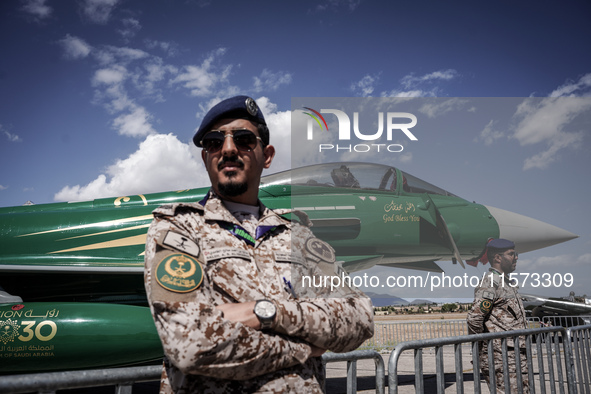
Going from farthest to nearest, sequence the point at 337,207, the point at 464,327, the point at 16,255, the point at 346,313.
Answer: the point at 464,327 → the point at 337,207 → the point at 16,255 → the point at 346,313

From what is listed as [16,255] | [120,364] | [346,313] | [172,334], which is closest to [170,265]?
[172,334]

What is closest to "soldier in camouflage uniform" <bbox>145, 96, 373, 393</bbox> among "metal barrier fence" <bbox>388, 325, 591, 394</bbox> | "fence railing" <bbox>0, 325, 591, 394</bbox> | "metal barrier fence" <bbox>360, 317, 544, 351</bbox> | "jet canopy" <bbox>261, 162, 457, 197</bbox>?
"fence railing" <bbox>0, 325, 591, 394</bbox>

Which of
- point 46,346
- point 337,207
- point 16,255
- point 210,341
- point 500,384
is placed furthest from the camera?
point 337,207

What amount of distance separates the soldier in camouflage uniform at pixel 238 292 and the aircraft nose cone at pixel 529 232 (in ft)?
20.0

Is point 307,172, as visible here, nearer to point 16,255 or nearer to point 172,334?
point 16,255

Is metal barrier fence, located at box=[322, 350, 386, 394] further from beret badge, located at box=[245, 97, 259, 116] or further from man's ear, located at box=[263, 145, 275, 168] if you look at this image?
beret badge, located at box=[245, 97, 259, 116]

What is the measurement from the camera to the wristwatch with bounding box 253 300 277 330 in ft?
4.22

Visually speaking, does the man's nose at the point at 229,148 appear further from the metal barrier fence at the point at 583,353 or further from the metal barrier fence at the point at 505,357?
the metal barrier fence at the point at 583,353

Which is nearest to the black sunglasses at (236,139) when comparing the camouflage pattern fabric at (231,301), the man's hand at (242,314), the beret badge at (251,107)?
the beret badge at (251,107)

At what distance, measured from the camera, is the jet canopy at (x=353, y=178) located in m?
6.68

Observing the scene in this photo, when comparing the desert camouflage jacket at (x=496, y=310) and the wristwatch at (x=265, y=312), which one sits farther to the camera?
the desert camouflage jacket at (x=496, y=310)

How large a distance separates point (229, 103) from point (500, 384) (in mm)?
3868

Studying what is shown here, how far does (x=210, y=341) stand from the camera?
1.22 metres

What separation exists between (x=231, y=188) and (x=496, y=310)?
4.06m
